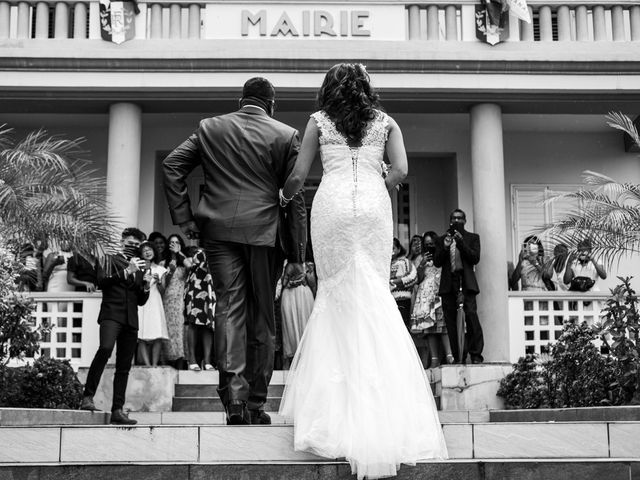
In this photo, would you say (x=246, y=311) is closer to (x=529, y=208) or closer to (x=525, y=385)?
(x=525, y=385)

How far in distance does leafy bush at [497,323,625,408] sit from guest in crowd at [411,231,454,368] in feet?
4.21

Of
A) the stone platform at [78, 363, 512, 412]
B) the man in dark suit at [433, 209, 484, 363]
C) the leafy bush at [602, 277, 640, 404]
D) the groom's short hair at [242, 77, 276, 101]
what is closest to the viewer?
the groom's short hair at [242, 77, 276, 101]

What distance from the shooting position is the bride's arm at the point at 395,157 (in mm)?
6285

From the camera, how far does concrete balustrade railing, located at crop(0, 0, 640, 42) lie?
14242mm

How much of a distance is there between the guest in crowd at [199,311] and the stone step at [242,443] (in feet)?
18.8

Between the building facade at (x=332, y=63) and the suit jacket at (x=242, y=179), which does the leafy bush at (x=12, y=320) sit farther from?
the suit jacket at (x=242, y=179)

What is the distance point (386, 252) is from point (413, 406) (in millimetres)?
990

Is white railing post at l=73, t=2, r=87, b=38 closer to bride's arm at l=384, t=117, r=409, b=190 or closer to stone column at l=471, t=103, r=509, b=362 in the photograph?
stone column at l=471, t=103, r=509, b=362

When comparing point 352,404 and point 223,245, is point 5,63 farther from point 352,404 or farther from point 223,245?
point 352,404

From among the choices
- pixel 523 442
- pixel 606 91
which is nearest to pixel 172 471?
pixel 523 442

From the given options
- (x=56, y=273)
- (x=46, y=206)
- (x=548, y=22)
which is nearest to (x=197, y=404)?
(x=56, y=273)

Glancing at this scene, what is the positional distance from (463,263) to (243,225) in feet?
21.7

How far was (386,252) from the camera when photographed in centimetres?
627

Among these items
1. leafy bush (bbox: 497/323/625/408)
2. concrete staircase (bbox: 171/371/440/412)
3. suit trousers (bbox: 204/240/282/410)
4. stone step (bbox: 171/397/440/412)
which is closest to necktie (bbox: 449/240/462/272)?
leafy bush (bbox: 497/323/625/408)
